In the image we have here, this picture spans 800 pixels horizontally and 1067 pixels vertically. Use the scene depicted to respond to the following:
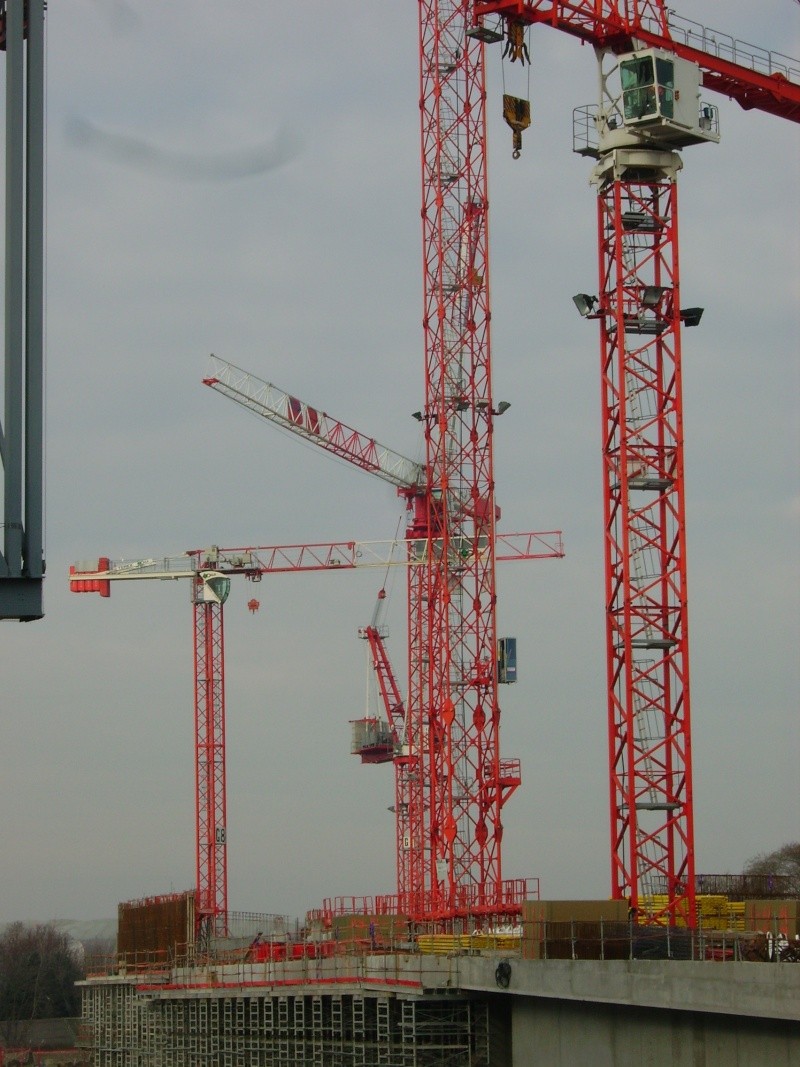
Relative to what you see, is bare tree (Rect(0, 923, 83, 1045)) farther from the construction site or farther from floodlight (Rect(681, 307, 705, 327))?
floodlight (Rect(681, 307, 705, 327))

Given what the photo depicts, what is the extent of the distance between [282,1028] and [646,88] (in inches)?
1291

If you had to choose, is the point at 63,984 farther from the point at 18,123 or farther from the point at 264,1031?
the point at 18,123

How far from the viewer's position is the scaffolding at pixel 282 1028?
175ft

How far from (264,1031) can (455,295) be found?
3731 centimetres

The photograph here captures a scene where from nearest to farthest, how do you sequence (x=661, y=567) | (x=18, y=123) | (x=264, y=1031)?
(x=18, y=123), (x=661, y=567), (x=264, y=1031)

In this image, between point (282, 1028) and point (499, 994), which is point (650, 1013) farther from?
point (282, 1028)

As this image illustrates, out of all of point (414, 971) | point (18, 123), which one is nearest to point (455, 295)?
point (414, 971)

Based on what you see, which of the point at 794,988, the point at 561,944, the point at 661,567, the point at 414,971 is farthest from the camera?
the point at 661,567

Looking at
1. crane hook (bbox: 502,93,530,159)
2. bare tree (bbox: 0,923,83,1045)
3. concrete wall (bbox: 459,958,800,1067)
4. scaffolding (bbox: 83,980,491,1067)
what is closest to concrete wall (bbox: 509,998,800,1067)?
concrete wall (bbox: 459,958,800,1067)

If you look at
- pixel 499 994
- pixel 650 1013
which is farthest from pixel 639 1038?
pixel 499 994

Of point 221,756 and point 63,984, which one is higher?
point 221,756

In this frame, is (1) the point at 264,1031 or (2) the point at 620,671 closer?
(2) the point at 620,671

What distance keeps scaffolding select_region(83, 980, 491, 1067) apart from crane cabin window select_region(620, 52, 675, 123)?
27.6 m

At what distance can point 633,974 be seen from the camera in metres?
43.4
